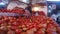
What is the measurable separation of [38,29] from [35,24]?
6 centimetres

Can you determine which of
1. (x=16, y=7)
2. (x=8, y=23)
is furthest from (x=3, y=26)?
(x=16, y=7)

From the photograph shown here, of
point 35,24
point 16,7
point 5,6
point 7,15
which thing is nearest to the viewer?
point 35,24

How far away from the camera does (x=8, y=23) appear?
1.13 meters

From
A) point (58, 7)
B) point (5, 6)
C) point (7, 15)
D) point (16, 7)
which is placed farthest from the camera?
point (58, 7)

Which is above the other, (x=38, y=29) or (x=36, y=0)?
(x=36, y=0)

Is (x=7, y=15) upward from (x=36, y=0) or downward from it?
downward

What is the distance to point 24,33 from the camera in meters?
1.01

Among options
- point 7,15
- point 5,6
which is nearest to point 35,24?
point 7,15

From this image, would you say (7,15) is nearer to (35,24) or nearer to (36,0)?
(35,24)

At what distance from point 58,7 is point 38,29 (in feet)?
5.24

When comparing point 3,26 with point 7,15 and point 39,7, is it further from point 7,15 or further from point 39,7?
point 39,7

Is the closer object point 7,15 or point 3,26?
point 3,26

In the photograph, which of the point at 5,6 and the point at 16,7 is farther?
the point at 5,6

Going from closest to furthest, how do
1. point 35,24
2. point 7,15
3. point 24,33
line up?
1. point 24,33
2. point 35,24
3. point 7,15
